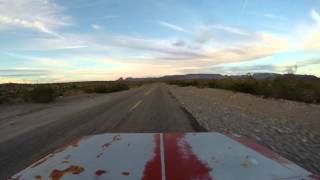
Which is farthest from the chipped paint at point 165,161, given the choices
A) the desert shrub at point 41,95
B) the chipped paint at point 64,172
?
the desert shrub at point 41,95

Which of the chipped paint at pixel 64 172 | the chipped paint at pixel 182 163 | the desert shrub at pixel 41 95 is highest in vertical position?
the chipped paint at pixel 182 163

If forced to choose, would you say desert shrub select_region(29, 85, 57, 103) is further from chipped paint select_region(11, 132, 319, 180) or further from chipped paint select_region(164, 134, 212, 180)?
chipped paint select_region(164, 134, 212, 180)

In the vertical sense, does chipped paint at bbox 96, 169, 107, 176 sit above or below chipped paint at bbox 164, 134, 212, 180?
below

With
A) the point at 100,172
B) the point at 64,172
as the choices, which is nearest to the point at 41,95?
the point at 64,172

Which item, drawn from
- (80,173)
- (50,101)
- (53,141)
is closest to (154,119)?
(53,141)

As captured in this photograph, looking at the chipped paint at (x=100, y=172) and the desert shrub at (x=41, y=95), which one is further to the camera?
the desert shrub at (x=41, y=95)

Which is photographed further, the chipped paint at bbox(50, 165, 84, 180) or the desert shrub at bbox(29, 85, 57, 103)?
the desert shrub at bbox(29, 85, 57, 103)

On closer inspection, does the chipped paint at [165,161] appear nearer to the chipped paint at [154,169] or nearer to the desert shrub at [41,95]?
the chipped paint at [154,169]

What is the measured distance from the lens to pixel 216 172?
2021 mm

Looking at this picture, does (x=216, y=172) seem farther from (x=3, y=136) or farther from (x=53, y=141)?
(x=3, y=136)

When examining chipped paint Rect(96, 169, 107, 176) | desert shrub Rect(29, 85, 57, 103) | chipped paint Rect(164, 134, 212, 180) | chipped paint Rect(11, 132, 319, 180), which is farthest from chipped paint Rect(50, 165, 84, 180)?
desert shrub Rect(29, 85, 57, 103)

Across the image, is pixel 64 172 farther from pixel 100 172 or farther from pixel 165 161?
pixel 165 161

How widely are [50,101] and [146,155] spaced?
28625 mm

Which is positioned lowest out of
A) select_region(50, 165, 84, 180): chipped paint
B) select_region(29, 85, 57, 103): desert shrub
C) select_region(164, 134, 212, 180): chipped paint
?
select_region(29, 85, 57, 103): desert shrub
